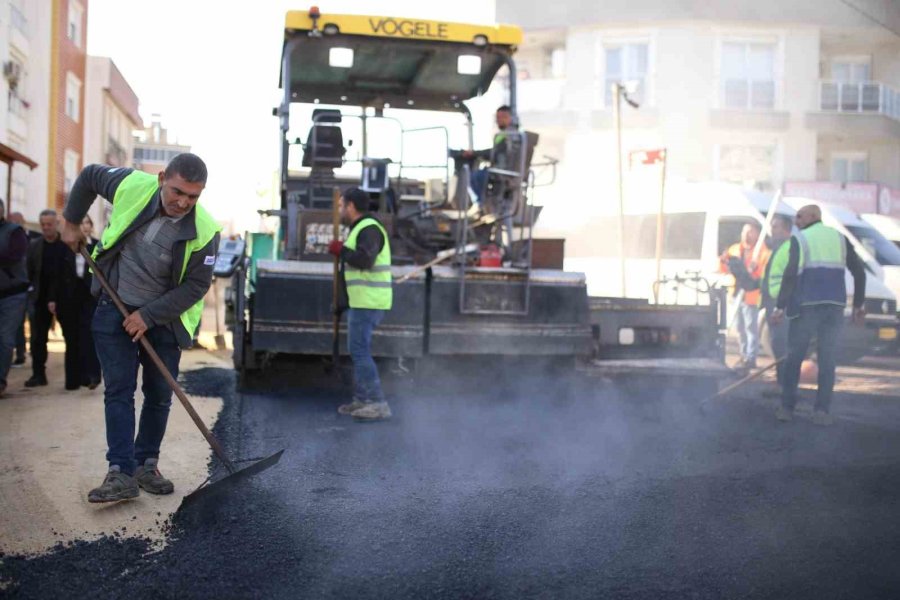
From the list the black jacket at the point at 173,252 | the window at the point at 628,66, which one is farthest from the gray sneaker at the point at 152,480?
the window at the point at 628,66

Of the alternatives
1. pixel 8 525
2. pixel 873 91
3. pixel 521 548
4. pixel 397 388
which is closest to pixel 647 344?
pixel 397 388

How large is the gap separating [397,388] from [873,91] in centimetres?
2220

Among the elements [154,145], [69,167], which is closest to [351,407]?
[69,167]

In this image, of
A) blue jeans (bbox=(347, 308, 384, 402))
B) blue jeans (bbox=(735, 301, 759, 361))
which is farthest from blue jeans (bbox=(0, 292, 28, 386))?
blue jeans (bbox=(735, 301, 759, 361))

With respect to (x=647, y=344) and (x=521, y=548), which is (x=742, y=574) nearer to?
(x=521, y=548)

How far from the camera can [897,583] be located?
3238mm

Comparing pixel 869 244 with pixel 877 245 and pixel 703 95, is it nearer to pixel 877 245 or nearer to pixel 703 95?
pixel 877 245

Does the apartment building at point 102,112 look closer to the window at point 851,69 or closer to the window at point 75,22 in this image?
the window at point 75,22

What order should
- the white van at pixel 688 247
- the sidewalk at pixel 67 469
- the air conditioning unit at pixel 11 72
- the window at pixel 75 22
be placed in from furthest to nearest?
the window at pixel 75 22 → the air conditioning unit at pixel 11 72 → the white van at pixel 688 247 → the sidewalk at pixel 67 469

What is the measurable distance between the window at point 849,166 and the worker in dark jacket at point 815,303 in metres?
20.8

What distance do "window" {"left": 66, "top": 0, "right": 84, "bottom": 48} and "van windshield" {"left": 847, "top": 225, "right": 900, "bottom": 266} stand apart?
69.1 ft

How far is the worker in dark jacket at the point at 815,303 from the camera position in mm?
7000

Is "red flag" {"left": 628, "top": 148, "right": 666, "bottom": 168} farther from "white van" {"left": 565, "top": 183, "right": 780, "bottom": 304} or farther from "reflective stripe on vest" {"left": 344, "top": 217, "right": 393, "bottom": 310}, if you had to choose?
"reflective stripe on vest" {"left": 344, "top": 217, "right": 393, "bottom": 310}

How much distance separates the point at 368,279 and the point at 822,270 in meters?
3.36
